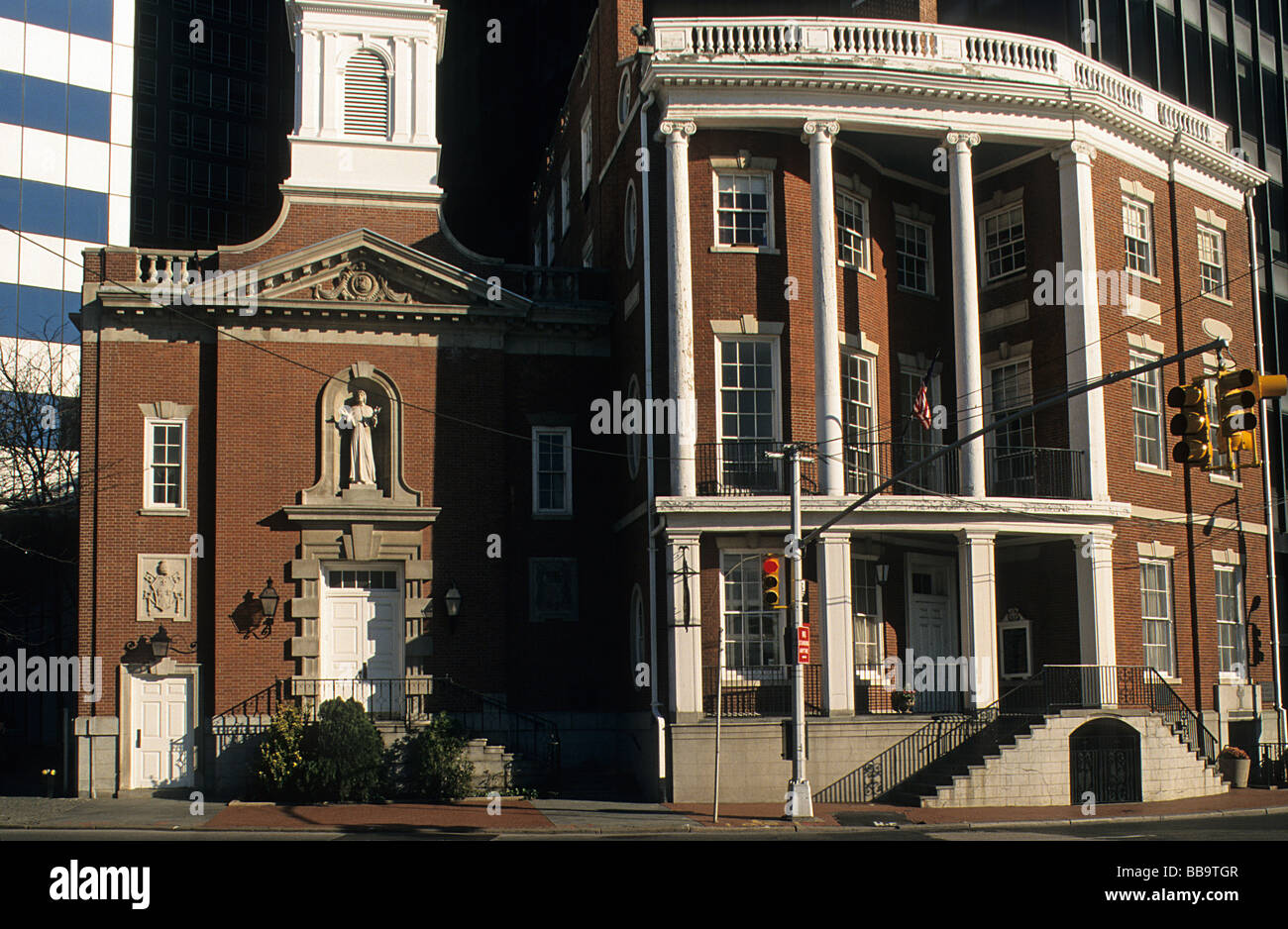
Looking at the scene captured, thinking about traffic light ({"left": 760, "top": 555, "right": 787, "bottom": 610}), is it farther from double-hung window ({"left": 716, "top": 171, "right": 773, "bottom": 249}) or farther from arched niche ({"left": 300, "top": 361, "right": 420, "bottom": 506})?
arched niche ({"left": 300, "top": 361, "right": 420, "bottom": 506})

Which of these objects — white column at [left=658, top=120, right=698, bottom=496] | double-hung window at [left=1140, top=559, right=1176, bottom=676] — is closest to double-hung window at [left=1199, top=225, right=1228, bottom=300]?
double-hung window at [left=1140, top=559, right=1176, bottom=676]

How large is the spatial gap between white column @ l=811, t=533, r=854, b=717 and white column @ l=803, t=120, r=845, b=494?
1.23m

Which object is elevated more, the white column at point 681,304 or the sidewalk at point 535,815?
the white column at point 681,304

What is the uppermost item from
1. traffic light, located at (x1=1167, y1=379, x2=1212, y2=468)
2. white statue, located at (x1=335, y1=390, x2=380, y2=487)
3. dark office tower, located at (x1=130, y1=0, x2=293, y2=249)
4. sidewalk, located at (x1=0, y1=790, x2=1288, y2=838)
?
dark office tower, located at (x1=130, y1=0, x2=293, y2=249)

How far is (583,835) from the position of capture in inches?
883

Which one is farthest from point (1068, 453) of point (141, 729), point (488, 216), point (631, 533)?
point (488, 216)

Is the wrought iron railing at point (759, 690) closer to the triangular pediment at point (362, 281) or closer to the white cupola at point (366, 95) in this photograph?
the triangular pediment at point (362, 281)

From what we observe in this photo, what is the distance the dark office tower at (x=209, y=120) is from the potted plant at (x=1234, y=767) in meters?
55.5

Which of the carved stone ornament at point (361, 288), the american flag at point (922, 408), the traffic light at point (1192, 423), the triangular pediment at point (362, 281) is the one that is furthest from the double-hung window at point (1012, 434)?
the carved stone ornament at point (361, 288)

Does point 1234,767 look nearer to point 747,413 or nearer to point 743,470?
point 743,470

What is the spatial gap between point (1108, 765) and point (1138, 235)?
12685 mm

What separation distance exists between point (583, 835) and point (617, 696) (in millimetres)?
9408

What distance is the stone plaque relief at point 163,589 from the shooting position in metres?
29.9

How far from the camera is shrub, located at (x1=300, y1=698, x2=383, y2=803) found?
88.0 feet
